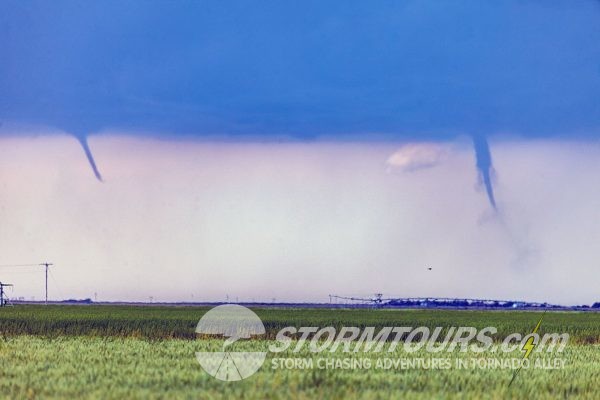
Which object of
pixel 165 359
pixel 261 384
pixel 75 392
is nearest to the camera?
pixel 75 392

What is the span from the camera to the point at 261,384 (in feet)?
59.1

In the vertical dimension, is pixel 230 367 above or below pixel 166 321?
above

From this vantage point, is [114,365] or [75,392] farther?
[114,365]

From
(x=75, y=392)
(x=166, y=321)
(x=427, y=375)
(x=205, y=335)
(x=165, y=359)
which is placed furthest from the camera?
(x=166, y=321)

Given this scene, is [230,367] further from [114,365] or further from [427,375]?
[427,375]

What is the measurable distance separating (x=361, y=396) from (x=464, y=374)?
15.4 feet

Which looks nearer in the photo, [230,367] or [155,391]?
[155,391]

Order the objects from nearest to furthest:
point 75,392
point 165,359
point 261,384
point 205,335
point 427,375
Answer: point 75,392
point 261,384
point 427,375
point 165,359
point 205,335

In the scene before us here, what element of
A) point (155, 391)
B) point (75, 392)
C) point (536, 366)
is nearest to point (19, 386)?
point (75, 392)

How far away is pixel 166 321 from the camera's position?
5703cm

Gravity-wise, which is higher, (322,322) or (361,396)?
(361,396)

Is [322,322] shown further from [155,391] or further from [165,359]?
[155,391]

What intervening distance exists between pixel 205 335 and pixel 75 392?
3133 centimetres

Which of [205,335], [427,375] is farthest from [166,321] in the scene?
[427,375]
